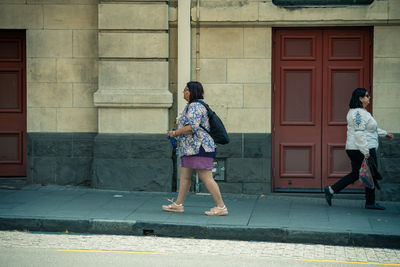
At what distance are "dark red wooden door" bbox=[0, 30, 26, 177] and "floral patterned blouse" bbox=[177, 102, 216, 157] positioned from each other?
14.0 feet

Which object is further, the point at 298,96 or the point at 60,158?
the point at 60,158

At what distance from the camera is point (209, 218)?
27.3 ft

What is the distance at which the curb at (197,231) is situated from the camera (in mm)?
7449

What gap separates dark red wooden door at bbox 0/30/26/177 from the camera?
11.3 m

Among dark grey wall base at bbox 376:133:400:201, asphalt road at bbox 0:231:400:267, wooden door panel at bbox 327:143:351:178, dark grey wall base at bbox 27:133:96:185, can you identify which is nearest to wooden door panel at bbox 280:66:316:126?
wooden door panel at bbox 327:143:351:178

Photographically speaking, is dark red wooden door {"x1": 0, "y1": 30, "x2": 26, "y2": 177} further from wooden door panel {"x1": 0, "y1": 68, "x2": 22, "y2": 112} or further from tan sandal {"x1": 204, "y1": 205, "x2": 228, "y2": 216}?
tan sandal {"x1": 204, "y1": 205, "x2": 228, "y2": 216}

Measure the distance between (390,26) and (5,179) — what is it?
7.41 meters

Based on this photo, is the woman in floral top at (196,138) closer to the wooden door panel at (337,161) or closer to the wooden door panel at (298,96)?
the wooden door panel at (298,96)

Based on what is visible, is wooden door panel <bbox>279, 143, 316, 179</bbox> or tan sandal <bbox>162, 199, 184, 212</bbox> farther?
wooden door panel <bbox>279, 143, 316, 179</bbox>

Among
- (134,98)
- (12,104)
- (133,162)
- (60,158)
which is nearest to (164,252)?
(133,162)

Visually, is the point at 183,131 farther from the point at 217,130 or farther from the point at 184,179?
the point at 184,179

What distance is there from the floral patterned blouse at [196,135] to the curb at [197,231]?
1.11m

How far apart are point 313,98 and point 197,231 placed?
398 centimetres

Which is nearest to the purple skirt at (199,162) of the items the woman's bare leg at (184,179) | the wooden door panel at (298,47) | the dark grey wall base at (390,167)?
the woman's bare leg at (184,179)
